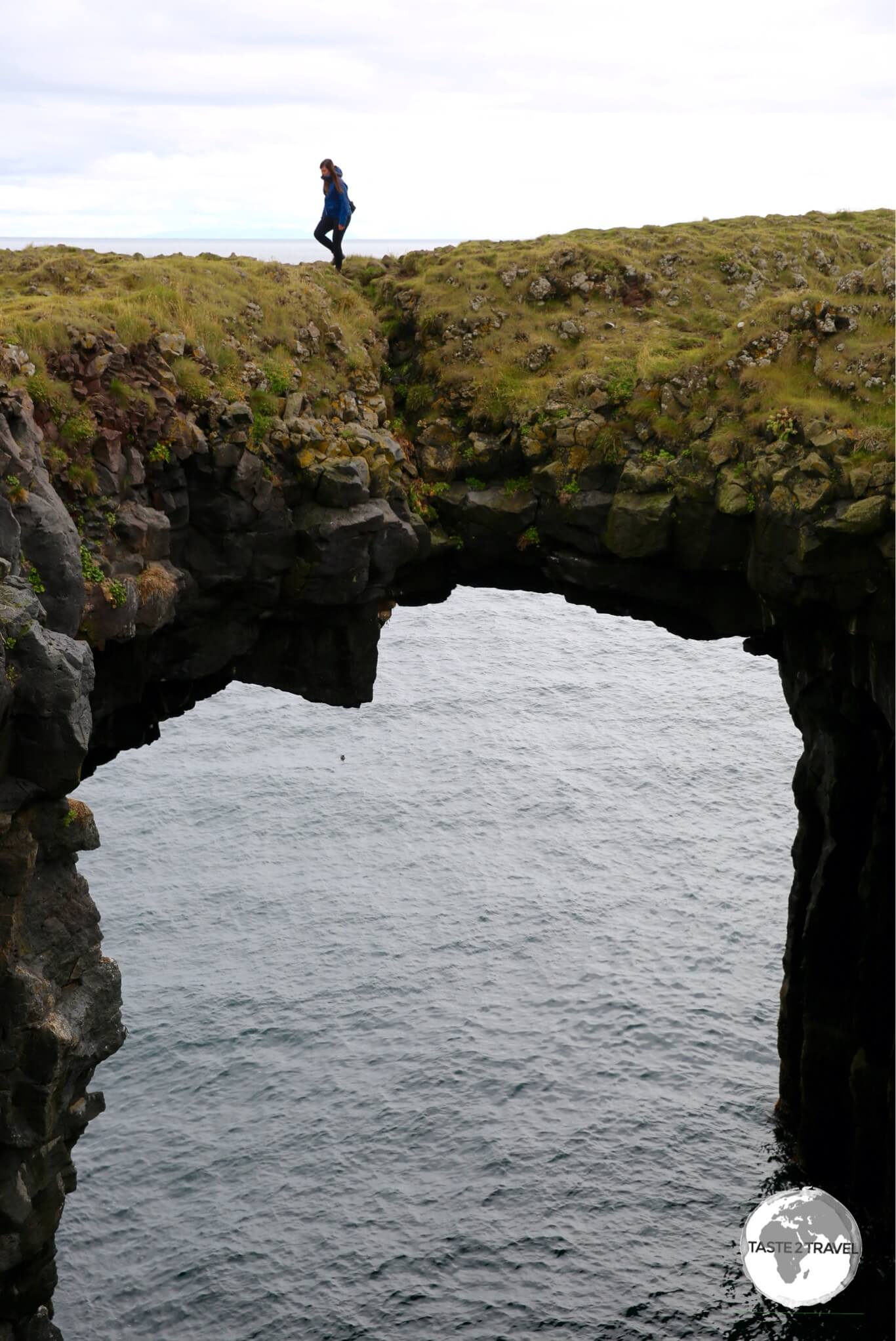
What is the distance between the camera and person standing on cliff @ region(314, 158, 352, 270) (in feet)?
123

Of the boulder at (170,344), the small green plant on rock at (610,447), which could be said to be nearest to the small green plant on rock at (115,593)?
the boulder at (170,344)

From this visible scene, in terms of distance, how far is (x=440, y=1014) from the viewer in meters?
53.2

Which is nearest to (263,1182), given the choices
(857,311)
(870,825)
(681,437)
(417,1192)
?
(417,1192)

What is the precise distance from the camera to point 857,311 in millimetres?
33406

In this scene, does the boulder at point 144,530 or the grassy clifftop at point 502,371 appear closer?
the boulder at point 144,530

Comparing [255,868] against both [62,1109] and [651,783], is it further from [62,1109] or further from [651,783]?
[62,1109]

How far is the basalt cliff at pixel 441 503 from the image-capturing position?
24969 millimetres

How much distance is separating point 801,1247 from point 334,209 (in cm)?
A: 3235

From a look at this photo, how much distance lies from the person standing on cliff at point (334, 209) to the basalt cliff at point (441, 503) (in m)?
1.65

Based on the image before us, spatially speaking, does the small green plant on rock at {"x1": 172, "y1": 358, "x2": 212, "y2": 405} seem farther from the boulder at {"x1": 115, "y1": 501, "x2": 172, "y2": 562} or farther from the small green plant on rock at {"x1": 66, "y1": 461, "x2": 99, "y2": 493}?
the small green plant on rock at {"x1": 66, "y1": 461, "x2": 99, "y2": 493}

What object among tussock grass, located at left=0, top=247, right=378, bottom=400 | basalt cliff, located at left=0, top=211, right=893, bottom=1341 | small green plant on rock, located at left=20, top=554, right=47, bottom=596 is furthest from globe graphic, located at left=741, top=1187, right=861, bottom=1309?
small green plant on rock, located at left=20, top=554, right=47, bottom=596

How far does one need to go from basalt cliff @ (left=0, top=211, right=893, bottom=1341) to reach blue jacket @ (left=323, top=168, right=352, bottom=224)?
2.15m

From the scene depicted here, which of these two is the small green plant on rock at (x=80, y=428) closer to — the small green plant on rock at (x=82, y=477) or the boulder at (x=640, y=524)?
the small green plant on rock at (x=82, y=477)

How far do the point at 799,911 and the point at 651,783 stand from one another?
36242 mm
